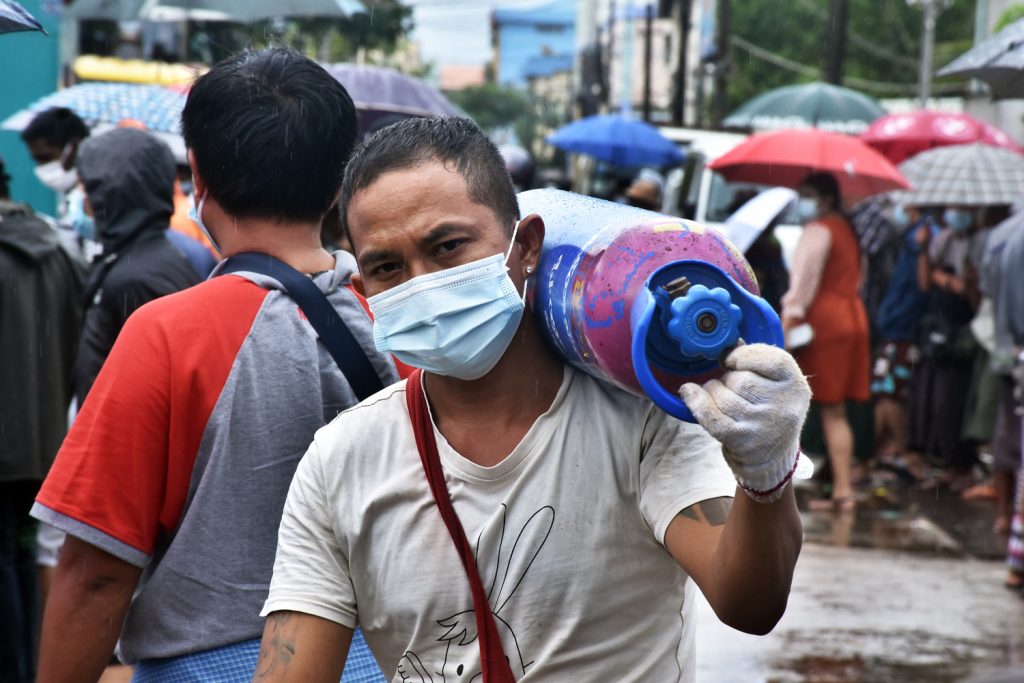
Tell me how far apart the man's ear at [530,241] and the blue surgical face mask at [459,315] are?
0.04 meters

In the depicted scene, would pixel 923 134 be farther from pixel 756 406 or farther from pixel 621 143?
pixel 756 406

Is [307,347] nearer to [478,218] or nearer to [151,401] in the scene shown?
[151,401]

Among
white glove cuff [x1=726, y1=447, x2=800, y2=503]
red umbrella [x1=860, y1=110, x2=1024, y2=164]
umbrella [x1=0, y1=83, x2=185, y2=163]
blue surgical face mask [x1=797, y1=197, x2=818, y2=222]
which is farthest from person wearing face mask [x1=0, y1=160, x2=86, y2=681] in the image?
red umbrella [x1=860, y1=110, x2=1024, y2=164]

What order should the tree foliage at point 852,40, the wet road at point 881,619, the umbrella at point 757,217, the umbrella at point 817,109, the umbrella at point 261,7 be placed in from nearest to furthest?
the wet road at point 881,619, the umbrella at point 261,7, the umbrella at point 757,217, the umbrella at point 817,109, the tree foliage at point 852,40

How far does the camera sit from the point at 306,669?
202 centimetres

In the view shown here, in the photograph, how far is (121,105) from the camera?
940cm

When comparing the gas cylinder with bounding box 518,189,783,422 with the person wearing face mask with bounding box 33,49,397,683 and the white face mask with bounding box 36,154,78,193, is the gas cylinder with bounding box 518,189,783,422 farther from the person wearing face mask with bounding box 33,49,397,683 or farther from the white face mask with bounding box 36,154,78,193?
the white face mask with bounding box 36,154,78,193

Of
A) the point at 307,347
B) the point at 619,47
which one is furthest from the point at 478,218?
the point at 619,47

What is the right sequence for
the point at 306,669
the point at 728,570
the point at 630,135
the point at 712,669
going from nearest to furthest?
the point at 728,570
the point at 306,669
the point at 712,669
the point at 630,135

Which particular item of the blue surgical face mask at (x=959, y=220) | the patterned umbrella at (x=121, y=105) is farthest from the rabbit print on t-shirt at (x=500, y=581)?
the blue surgical face mask at (x=959, y=220)

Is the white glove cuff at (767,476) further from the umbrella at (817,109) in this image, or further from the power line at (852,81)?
the power line at (852,81)

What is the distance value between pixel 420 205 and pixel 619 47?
51.4m

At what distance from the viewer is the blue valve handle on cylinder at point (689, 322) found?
1.61 m

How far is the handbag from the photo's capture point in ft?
8.34
